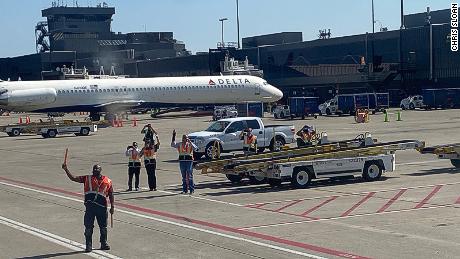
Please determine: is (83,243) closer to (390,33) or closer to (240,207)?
(240,207)

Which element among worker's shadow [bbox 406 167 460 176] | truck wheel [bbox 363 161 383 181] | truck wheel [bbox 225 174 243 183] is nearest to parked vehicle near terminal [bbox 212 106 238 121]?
worker's shadow [bbox 406 167 460 176]

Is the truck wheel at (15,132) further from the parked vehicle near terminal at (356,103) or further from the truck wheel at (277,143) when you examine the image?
the truck wheel at (277,143)

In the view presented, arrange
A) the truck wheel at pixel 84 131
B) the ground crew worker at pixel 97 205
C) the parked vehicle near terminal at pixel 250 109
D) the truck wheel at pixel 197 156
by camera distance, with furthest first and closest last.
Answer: the parked vehicle near terminal at pixel 250 109, the truck wheel at pixel 84 131, the truck wheel at pixel 197 156, the ground crew worker at pixel 97 205

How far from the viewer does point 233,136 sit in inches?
1325

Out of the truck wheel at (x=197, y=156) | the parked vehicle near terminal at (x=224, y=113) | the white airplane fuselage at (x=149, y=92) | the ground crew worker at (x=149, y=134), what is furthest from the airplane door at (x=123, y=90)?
the ground crew worker at (x=149, y=134)

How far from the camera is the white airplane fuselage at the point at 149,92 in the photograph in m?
71.4

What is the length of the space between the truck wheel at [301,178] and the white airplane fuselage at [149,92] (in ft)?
168

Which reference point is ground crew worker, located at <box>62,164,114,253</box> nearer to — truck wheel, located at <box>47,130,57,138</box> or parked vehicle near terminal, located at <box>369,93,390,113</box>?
truck wheel, located at <box>47,130,57,138</box>

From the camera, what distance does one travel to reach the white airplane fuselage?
7144cm

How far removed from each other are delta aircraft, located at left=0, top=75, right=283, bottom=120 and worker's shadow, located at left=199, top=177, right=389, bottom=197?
160 ft

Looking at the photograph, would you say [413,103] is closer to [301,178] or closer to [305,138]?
[305,138]

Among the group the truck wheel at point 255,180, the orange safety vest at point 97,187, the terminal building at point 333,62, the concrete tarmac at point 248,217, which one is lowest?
the concrete tarmac at point 248,217

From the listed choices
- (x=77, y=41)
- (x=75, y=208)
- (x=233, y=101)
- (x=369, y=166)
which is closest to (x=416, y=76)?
(x=233, y=101)

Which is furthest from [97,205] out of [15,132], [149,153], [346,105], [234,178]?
[346,105]
